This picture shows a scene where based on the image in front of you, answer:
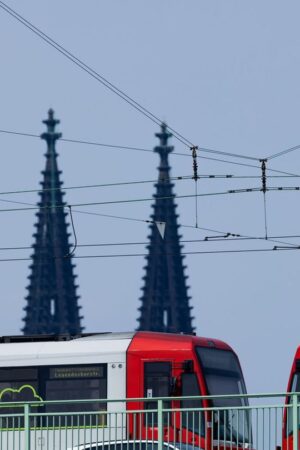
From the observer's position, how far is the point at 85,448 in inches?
→ 1193

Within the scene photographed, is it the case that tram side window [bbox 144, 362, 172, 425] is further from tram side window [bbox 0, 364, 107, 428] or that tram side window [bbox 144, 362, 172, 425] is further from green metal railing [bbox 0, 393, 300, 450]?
green metal railing [bbox 0, 393, 300, 450]

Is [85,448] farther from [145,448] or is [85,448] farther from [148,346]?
[148,346]

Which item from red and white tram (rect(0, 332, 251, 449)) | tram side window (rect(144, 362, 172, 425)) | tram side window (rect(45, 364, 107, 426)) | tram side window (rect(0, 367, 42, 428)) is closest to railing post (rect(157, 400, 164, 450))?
red and white tram (rect(0, 332, 251, 449))

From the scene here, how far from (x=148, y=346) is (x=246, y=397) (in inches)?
522

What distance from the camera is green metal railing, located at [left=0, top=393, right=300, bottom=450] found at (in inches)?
1145

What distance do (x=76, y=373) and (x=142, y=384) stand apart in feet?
5.73

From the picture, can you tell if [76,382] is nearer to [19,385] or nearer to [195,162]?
[19,385]

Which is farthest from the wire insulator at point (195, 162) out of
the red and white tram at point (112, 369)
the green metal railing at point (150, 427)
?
the green metal railing at point (150, 427)

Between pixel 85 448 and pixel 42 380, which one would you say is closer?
pixel 85 448

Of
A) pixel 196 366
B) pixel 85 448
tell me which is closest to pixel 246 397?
pixel 85 448

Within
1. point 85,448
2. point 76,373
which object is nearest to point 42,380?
point 76,373

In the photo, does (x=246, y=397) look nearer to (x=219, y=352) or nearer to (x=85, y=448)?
(x=85, y=448)

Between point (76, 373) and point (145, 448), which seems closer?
point (145, 448)

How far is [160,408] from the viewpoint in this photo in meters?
29.7
